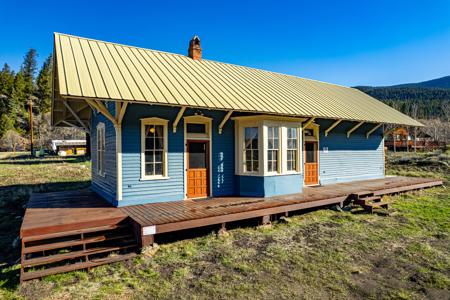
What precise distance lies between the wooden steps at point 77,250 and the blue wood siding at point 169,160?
161cm

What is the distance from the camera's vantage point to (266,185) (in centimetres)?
974

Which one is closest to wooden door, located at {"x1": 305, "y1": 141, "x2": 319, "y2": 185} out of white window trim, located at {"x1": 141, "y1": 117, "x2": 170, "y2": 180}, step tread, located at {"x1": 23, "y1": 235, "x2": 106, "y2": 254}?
white window trim, located at {"x1": 141, "y1": 117, "x2": 170, "y2": 180}

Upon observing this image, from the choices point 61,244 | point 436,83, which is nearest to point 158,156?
point 61,244

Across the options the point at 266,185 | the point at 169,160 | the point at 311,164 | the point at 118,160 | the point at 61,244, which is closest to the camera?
the point at 61,244

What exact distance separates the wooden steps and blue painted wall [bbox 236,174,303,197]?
163 inches

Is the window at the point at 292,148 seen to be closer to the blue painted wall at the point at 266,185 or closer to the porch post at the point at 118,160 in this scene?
the blue painted wall at the point at 266,185

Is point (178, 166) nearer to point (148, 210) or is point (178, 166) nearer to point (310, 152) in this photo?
point (148, 210)

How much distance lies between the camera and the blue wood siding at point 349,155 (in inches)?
508

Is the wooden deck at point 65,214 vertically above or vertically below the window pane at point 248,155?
below

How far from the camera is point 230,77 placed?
11.6 m

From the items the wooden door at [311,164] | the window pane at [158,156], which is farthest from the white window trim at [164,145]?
the wooden door at [311,164]

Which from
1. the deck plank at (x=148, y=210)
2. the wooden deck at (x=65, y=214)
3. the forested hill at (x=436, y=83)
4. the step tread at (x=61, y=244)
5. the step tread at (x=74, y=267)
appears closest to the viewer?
the step tread at (x=74, y=267)

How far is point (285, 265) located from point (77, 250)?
13.7 ft

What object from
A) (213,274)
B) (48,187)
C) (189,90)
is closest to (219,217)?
(213,274)
